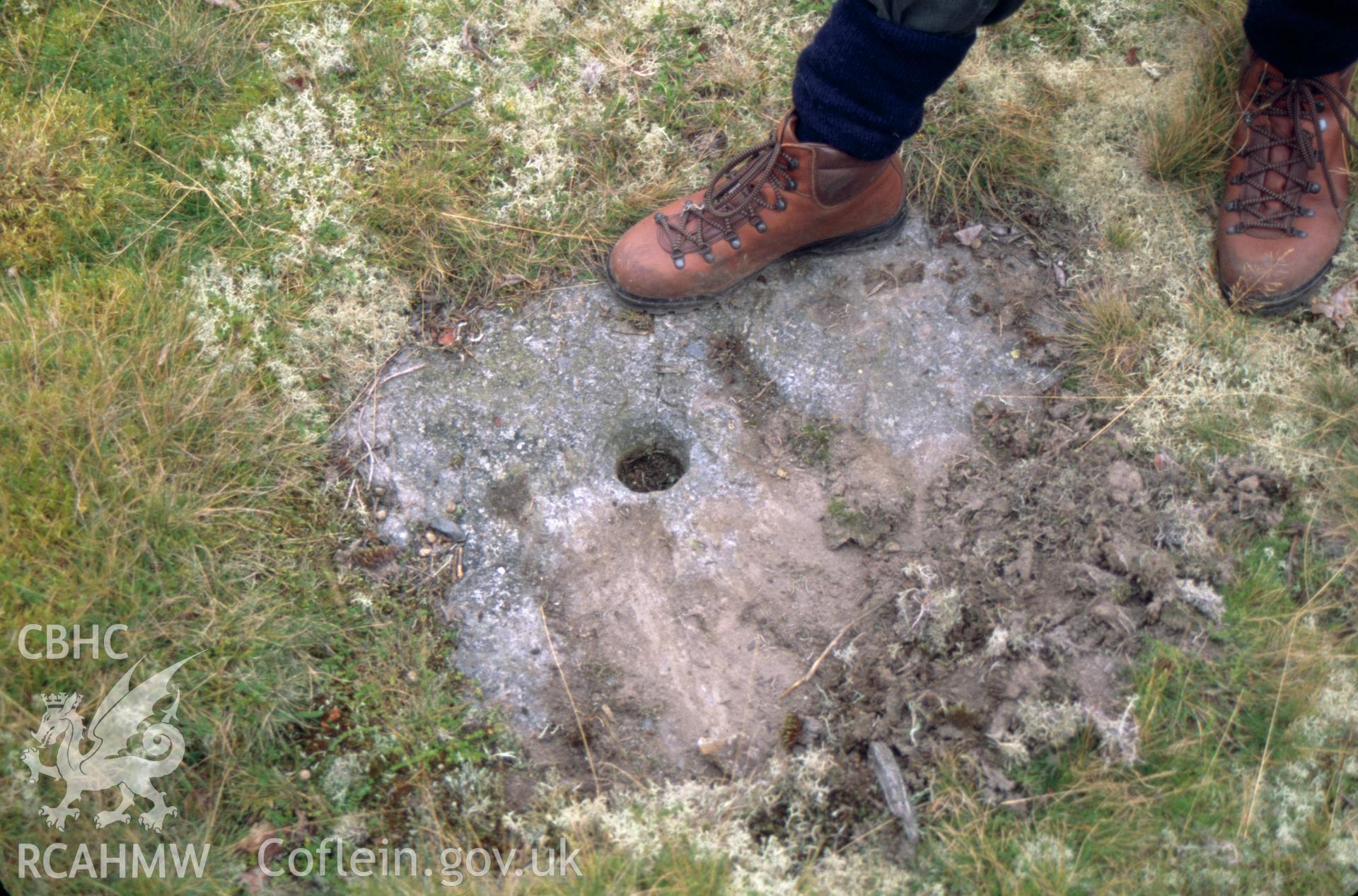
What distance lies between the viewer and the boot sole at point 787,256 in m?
2.51

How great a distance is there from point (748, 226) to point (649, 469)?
0.74 m

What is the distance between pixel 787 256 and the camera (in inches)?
102

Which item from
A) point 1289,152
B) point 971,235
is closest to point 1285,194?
point 1289,152

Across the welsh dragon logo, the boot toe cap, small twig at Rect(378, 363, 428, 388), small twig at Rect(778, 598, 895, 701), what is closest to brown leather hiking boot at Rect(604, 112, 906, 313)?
the boot toe cap

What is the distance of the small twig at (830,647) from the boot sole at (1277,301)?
4.19 ft

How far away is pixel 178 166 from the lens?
2656 millimetres

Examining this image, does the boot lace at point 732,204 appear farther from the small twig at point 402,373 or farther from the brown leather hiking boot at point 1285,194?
the brown leather hiking boot at point 1285,194

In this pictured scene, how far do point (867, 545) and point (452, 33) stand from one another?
2146 millimetres

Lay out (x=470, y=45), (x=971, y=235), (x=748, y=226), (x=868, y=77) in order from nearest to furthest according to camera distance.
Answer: (x=868, y=77)
(x=748, y=226)
(x=971, y=235)
(x=470, y=45)

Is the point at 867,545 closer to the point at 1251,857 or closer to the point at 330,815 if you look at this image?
the point at 1251,857

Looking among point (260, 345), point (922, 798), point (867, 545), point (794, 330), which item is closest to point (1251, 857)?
point (922, 798)

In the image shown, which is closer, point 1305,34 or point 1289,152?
point 1305,34

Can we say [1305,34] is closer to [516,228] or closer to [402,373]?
[516,228]

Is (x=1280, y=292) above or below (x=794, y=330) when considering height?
above
